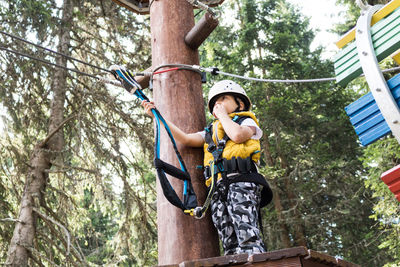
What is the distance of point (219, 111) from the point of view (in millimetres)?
3012

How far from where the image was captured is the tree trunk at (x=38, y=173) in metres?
6.20

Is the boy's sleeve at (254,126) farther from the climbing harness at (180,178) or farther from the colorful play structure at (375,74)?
the colorful play structure at (375,74)

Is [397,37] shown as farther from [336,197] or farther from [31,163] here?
[336,197]

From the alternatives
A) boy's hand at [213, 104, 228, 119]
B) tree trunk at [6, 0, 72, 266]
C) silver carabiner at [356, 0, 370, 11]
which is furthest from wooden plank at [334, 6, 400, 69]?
tree trunk at [6, 0, 72, 266]

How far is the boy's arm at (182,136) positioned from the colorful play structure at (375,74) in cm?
111

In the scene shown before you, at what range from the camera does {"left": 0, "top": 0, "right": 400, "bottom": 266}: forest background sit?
22.7 feet

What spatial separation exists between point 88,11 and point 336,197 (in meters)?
9.80

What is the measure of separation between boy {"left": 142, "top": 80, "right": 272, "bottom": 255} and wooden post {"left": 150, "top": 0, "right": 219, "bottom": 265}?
0.10 m

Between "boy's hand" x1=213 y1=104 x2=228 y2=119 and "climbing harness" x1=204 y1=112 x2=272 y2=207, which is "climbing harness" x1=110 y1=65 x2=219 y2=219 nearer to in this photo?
"climbing harness" x1=204 y1=112 x2=272 y2=207

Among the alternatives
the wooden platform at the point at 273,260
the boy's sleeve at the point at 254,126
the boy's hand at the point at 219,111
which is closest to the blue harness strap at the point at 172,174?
the boy's hand at the point at 219,111

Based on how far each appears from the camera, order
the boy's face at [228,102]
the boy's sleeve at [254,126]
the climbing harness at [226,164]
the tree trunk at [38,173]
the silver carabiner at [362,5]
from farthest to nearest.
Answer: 1. the tree trunk at [38,173]
2. the boy's face at [228,102]
3. the boy's sleeve at [254,126]
4. the climbing harness at [226,164]
5. the silver carabiner at [362,5]

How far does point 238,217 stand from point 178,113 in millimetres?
902

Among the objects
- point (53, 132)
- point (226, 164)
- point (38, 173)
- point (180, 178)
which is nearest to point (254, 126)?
point (226, 164)

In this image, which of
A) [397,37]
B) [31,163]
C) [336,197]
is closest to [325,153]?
[336,197]
